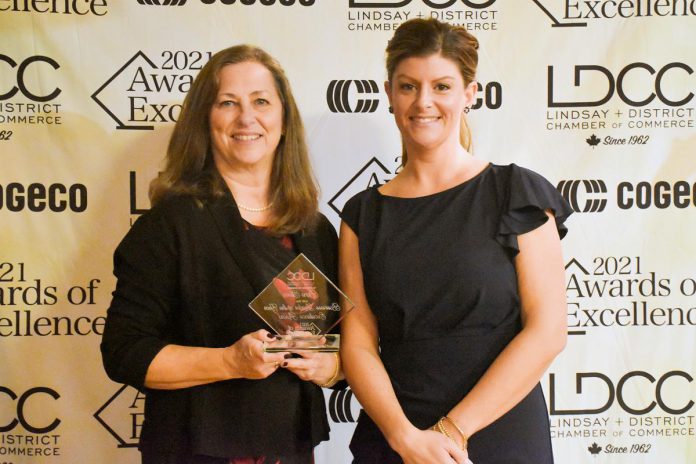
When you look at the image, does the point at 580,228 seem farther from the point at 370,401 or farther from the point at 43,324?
the point at 43,324

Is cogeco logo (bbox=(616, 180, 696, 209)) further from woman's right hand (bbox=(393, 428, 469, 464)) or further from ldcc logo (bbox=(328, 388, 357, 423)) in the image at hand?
woman's right hand (bbox=(393, 428, 469, 464))

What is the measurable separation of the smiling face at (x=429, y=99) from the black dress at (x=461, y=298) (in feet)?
0.47

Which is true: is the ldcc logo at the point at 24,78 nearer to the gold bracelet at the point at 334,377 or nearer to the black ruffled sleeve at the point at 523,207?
the gold bracelet at the point at 334,377

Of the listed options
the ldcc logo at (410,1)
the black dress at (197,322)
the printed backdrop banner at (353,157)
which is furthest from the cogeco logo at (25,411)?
the ldcc logo at (410,1)

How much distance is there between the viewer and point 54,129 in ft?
7.73

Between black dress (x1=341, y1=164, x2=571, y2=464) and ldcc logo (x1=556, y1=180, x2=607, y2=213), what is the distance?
0.75 m

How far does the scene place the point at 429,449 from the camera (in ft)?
5.18

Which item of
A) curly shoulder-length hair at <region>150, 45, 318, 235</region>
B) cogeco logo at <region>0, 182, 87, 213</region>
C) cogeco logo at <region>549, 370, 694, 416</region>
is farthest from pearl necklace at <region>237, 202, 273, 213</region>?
cogeco logo at <region>549, 370, 694, 416</region>

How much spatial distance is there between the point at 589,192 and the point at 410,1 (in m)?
0.86

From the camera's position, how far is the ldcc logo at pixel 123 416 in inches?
94.4

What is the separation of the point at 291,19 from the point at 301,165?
0.72m

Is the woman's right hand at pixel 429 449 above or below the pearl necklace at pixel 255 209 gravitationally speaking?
below

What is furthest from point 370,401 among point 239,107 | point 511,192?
point 239,107

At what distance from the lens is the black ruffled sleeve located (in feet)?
5.41
